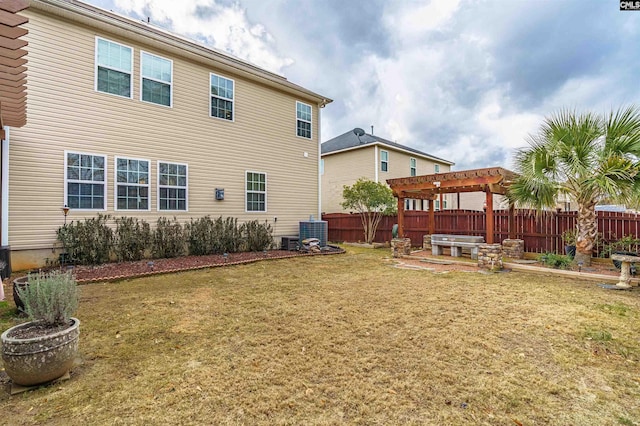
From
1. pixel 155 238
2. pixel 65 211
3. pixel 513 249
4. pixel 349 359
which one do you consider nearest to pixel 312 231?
pixel 155 238

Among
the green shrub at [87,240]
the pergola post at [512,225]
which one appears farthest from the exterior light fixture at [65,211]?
the pergola post at [512,225]

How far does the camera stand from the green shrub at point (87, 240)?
7.01 meters

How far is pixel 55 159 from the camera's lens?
7203 mm

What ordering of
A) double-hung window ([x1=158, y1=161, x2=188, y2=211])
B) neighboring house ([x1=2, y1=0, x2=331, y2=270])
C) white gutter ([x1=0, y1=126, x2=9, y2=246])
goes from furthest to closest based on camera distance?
double-hung window ([x1=158, y1=161, x2=188, y2=211])
neighboring house ([x1=2, y1=0, x2=331, y2=270])
white gutter ([x1=0, y1=126, x2=9, y2=246])

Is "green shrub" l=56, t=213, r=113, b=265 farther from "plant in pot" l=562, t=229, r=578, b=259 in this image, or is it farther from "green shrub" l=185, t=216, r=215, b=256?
"plant in pot" l=562, t=229, r=578, b=259

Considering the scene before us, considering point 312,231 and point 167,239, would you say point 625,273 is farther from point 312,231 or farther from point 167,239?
point 167,239

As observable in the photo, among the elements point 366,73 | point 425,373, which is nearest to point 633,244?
point 425,373

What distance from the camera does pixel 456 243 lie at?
30.6 feet

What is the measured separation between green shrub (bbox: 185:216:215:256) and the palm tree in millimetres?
8978

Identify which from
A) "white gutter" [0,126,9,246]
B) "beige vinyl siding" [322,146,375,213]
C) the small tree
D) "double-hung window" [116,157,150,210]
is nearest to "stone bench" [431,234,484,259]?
the small tree

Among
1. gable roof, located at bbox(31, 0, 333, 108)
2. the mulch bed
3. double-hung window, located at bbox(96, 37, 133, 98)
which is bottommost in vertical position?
the mulch bed

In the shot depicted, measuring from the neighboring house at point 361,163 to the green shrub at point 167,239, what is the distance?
10330 millimetres

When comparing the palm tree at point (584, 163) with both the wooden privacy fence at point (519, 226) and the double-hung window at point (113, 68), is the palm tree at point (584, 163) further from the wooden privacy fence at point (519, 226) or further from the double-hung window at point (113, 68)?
the double-hung window at point (113, 68)

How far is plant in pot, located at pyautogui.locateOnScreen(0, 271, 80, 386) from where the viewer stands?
89.6 inches
